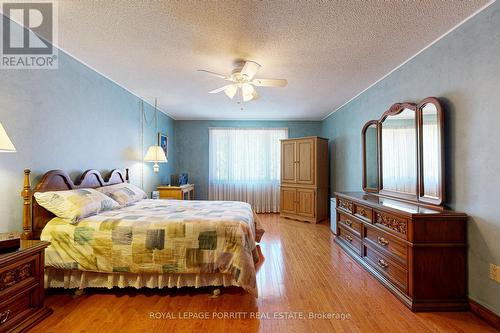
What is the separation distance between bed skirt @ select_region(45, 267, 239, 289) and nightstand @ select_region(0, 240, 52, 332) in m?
0.31

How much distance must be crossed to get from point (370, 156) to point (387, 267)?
5.43 ft

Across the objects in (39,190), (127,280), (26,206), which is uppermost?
(39,190)

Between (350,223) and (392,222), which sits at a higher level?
(392,222)

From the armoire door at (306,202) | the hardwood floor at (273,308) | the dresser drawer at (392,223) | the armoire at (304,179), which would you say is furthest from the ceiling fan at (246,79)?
the armoire door at (306,202)

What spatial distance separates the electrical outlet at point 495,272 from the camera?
1.71 m

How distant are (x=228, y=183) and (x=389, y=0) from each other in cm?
481

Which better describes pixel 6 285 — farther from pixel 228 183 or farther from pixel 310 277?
pixel 228 183

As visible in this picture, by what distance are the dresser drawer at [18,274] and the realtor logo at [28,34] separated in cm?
158

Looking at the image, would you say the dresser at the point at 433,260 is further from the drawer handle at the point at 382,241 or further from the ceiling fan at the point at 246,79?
the ceiling fan at the point at 246,79

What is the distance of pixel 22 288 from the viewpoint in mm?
1646

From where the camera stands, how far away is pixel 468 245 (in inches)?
76.8

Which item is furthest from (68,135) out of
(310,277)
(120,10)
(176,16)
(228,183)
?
(228,183)

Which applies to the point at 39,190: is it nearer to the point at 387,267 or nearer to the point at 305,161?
the point at 387,267

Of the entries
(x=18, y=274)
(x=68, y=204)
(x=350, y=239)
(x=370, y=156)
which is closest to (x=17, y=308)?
(x=18, y=274)
